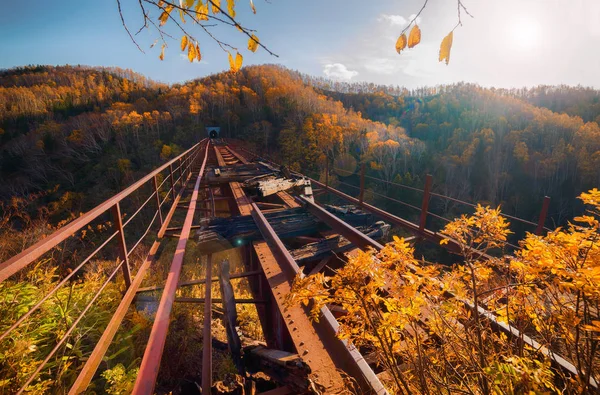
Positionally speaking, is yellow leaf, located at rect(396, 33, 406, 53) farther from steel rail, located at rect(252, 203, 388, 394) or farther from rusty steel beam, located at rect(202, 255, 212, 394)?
rusty steel beam, located at rect(202, 255, 212, 394)

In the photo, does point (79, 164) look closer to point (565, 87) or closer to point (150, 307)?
point (150, 307)

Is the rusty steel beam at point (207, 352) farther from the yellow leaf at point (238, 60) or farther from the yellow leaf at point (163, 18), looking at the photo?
the yellow leaf at point (163, 18)

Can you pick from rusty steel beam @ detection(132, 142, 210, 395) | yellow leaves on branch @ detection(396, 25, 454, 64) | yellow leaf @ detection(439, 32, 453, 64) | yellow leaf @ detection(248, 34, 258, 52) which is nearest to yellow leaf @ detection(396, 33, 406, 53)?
yellow leaves on branch @ detection(396, 25, 454, 64)

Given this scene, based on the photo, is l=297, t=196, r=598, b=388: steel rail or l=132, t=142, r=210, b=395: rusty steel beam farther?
l=297, t=196, r=598, b=388: steel rail

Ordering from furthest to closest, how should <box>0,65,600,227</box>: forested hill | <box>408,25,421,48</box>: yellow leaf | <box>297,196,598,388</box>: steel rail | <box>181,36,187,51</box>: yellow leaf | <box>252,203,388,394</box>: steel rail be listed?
<box>0,65,600,227</box>: forested hill < <box>297,196,598,388</box>: steel rail < <box>181,36,187,51</box>: yellow leaf < <box>252,203,388,394</box>: steel rail < <box>408,25,421,48</box>: yellow leaf

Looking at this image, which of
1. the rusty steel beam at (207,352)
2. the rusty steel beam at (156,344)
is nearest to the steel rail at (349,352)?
the rusty steel beam at (207,352)

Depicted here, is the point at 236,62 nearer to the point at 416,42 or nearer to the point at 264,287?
the point at 416,42

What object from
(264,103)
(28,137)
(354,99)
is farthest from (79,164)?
(354,99)

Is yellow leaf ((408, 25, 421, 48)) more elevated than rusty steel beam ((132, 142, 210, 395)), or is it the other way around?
yellow leaf ((408, 25, 421, 48))
